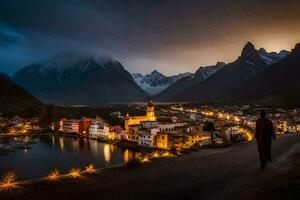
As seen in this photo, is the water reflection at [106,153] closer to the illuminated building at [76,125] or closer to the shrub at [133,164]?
the shrub at [133,164]

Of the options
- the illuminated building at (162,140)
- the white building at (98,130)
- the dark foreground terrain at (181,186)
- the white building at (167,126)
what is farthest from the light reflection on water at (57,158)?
the dark foreground terrain at (181,186)

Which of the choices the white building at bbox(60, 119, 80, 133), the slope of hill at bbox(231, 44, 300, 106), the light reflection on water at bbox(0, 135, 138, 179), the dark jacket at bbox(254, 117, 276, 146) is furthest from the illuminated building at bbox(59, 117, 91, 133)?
the slope of hill at bbox(231, 44, 300, 106)

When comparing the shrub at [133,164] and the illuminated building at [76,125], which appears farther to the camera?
the illuminated building at [76,125]

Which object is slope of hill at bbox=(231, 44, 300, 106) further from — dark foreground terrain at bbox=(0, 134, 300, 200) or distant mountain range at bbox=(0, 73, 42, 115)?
dark foreground terrain at bbox=(0, 134, 300, 200)

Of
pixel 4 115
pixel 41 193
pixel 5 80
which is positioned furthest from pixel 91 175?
pixel 5 80

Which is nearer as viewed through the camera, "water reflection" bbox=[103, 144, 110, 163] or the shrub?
the shrub

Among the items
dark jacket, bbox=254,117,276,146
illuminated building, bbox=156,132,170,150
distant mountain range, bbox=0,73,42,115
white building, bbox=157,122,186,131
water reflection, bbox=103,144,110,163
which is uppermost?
distant mountain range, bbox=0,73,42,115
